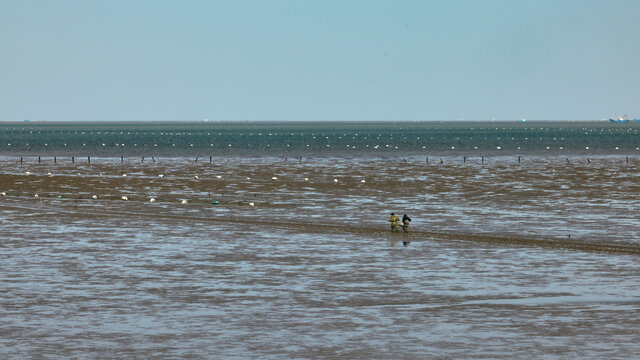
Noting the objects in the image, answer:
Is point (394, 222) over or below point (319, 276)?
over

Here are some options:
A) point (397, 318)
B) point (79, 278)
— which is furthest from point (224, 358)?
point (79, 278)

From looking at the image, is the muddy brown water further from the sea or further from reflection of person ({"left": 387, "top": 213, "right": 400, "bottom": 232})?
reflection of person ({"left": 387, "top": 213, "right": 400, "bottom": 232})

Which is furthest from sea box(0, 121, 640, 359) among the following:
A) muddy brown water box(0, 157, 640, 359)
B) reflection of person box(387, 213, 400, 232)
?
reflection of person box(387, 213, 400, 232)

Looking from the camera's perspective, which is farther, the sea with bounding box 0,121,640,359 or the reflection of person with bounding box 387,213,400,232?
the reflection of person with bounding box 387,213,400,232

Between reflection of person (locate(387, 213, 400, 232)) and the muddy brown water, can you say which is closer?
the muddy brown water

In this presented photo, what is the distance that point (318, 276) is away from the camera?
37500 mm

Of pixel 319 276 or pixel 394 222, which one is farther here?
pixel 394 222

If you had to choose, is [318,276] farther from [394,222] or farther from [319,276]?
[394,222]

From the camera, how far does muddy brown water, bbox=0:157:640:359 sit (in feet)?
87.9

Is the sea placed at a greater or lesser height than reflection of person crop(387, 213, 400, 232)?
lesser

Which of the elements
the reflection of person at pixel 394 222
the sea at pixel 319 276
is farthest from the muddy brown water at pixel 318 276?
the reflection of person at pixel 394 222

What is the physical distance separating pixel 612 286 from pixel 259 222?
2559 cm

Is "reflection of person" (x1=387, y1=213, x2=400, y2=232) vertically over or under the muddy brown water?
over

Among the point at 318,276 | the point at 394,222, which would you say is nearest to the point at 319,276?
the point at 318,276
